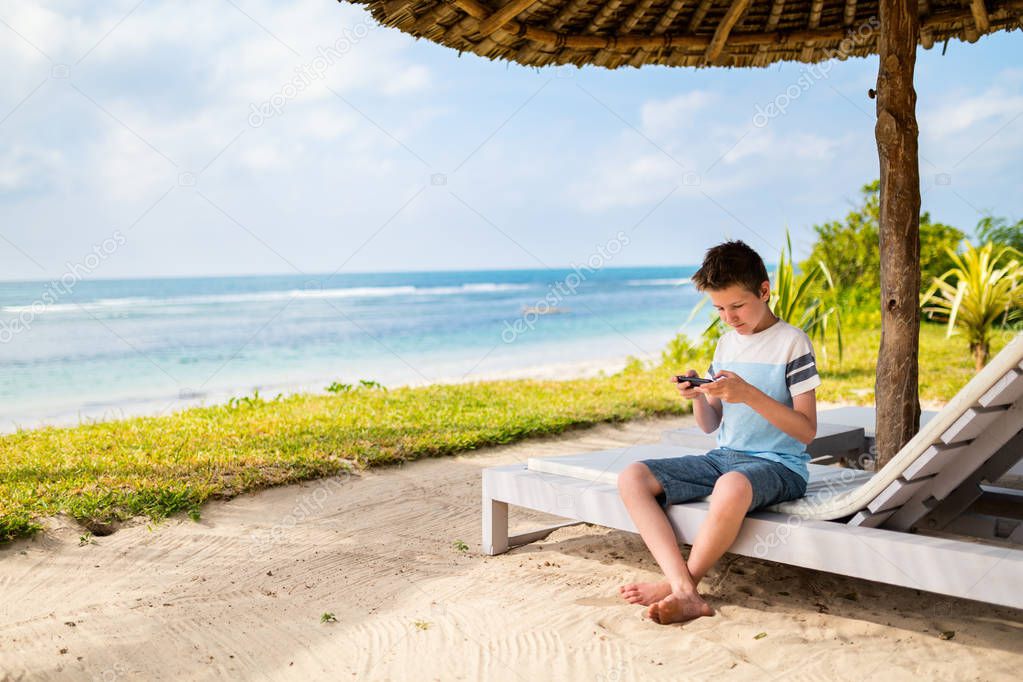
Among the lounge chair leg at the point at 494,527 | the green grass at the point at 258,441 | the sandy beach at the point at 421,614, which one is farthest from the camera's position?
the green grass at the point at 258,441

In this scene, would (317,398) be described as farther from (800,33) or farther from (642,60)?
(800,33)


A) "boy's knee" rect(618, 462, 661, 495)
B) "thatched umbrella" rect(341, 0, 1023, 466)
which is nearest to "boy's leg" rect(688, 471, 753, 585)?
"boy's knee" rect(618, 462, 661, 495)

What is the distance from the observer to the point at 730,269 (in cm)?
279

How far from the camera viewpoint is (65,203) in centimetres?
2872

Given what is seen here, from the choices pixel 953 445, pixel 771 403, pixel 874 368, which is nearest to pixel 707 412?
pixel 771 403

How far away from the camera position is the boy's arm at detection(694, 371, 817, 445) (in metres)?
2.57

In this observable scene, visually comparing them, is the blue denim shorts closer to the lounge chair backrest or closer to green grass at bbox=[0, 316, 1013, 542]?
the lounge chair backrest

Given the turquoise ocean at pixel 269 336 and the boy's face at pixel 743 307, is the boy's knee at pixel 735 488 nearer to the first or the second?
the boy's face at pixel 743 307

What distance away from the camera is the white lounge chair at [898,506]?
227 centimetres

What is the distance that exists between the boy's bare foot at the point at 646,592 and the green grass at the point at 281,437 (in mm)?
2282

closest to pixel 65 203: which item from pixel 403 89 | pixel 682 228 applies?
pixel 403 89

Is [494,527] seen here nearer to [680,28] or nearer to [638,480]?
[638,480]

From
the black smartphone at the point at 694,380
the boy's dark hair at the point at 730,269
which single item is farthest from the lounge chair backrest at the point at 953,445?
the boy's dark hair at the point at 730,269

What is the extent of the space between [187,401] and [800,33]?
31.2 ft
